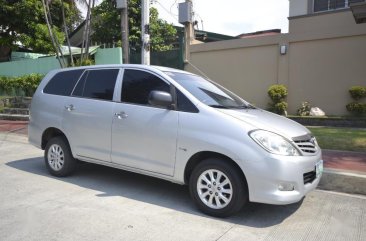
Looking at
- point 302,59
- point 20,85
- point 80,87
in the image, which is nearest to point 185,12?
point 302,59

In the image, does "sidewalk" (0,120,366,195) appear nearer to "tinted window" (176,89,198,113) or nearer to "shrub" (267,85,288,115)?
"tinted window" (176,89,198,113)

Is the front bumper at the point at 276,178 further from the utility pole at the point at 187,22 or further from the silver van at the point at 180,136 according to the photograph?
the utility pole at the point at 187,22

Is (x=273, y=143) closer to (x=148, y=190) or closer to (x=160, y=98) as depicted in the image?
(x=160, y=98)

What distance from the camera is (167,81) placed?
5.72 meters

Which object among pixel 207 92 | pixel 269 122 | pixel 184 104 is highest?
pixel 207 92

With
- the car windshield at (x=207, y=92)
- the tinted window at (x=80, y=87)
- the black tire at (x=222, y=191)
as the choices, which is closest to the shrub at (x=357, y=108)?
the car windshield at (x=207, y=92)

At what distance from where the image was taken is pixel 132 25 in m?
21.8

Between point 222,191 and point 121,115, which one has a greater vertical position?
point 121,115

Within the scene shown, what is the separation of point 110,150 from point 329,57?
350 inches

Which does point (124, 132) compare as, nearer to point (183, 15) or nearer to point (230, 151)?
point (230, 151)

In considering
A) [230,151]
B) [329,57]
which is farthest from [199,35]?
[230,151]

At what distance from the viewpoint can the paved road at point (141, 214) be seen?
4531mm

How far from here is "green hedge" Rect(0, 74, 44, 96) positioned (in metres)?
19.6

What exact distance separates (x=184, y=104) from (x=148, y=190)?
5.14 feet
